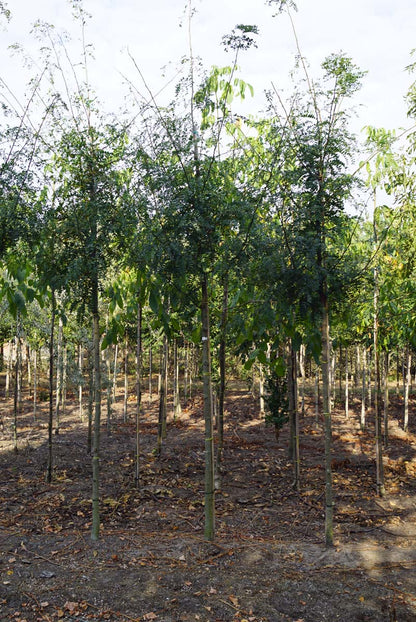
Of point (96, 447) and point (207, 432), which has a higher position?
point (207, 432)

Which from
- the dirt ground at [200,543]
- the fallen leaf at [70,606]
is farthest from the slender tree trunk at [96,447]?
the fallen leaf at [70,606]

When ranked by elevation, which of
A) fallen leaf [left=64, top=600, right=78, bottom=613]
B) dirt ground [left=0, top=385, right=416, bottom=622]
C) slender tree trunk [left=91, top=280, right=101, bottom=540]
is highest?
slender tree trunk [left=91, top=280, right=101, bottom=540]

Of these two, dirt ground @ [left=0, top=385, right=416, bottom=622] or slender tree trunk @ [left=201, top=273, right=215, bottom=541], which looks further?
slender tree trunk @ [left=201, top=273, right=215, bottom=541]

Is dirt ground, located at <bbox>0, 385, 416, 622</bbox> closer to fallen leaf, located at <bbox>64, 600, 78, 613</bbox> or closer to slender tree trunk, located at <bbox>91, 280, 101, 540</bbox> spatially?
fallen leaf, located at <bbox>64, 600, 78, 613</bbox>

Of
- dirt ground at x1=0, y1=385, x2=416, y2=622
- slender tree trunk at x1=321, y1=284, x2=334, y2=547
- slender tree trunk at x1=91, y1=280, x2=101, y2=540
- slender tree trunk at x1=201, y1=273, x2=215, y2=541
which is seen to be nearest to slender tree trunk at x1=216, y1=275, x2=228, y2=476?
slender tree trunk at x1=201, y1=273, x2=215, y2=541

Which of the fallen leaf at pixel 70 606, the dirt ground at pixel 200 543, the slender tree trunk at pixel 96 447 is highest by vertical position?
the slender tree trunk at pixel 96 447

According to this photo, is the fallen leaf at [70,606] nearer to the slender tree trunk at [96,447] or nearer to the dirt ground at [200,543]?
the dirt ground at [200,543]

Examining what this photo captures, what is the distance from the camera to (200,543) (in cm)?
631

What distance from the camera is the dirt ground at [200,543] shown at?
482 cm

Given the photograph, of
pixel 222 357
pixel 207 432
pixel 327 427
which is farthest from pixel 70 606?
pixel 222 357

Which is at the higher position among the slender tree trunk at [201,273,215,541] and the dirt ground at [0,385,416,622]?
the slender tree trunk at [201,273,215,541]

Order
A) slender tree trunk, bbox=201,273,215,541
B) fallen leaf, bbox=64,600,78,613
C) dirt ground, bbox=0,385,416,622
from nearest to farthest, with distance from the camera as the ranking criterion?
fallen leaf, bbox=64,600,78,613 → dirt ground, bbox=0,385,416,622 → slender tree trunk, bbox=201,273,215,541

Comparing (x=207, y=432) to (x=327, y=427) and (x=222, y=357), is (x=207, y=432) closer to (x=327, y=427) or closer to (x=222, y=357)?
(x=327, y=427)

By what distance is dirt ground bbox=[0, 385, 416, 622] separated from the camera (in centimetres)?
482
